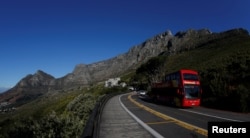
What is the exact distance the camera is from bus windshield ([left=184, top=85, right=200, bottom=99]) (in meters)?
29.8

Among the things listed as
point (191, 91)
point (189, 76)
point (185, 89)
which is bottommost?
point (191, 91)

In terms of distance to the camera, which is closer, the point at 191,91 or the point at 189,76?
the point at 191,91

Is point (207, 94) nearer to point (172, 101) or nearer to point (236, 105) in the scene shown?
point (172, 101)

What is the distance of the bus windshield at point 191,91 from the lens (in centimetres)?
2984

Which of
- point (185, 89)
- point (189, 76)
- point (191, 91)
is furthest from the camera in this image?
point (189, 76)

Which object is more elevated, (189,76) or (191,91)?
(189,76)

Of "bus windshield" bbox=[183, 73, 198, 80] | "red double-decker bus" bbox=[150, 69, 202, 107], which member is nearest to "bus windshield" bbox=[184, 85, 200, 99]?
"red double-decker bus" bbox=[150, 69, 202, 107]

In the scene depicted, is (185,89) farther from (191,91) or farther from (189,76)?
(189,76)

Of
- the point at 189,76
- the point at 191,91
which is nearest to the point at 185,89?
the point at 191,91

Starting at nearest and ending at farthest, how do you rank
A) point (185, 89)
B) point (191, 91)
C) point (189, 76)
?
1. point (185, 89)
2. point (191, 91)
3. point (189, 76)

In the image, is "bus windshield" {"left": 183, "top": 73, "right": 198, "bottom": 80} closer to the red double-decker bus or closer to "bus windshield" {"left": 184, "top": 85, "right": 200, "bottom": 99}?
the red double-decker bus

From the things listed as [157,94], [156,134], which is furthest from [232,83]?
[156,134]

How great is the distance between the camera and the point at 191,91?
30.1 meters

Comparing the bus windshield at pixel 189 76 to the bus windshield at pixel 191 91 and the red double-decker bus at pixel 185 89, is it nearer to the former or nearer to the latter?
the red double-decker bus at pixel 185 89
